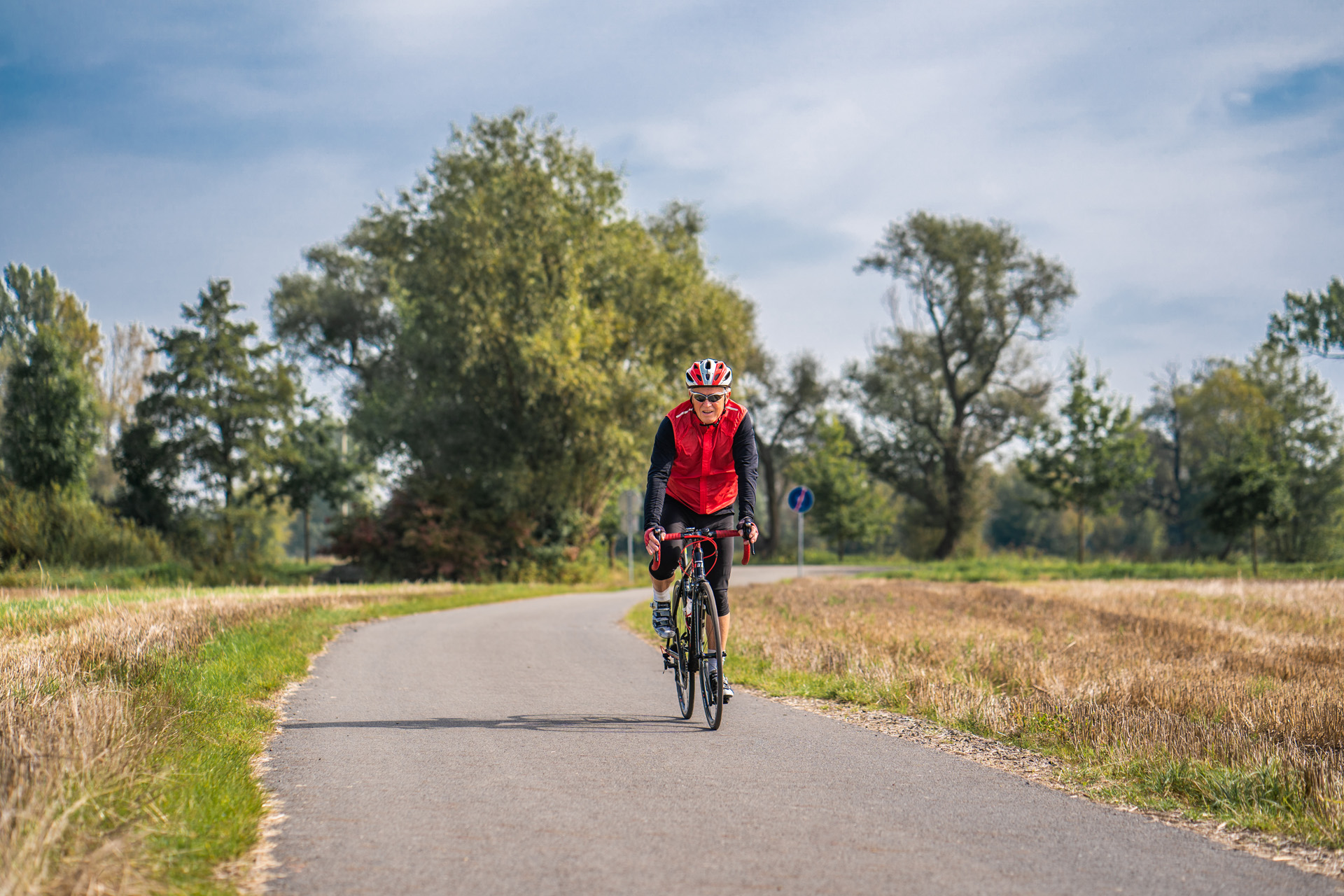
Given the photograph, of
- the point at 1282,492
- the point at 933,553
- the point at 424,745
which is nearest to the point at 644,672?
the point at 424,745

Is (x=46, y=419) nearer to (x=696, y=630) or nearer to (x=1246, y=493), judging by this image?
(x=696, y=630)

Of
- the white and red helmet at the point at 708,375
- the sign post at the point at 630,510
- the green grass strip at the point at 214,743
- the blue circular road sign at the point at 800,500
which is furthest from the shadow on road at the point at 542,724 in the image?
the sign post at the point at 630,510

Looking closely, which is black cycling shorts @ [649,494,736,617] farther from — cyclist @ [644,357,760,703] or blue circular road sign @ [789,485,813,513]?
blue circular road sign @ [789,485,813,513]

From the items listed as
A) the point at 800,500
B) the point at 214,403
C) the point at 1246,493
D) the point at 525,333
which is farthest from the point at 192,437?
the point at 1246,493

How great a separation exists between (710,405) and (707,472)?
48 cm

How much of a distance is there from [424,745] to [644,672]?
382 cm

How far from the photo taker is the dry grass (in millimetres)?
3111

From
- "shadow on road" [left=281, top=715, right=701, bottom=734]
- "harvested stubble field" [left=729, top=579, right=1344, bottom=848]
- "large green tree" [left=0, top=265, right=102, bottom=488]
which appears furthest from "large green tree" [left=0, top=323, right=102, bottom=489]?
"shadow on road" [left=281, top=715, right=701, bottom=734]

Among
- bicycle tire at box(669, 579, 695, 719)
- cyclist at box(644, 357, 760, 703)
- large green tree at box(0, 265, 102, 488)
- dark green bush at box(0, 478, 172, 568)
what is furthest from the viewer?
large green tree at box(0, 265, 102, 488)

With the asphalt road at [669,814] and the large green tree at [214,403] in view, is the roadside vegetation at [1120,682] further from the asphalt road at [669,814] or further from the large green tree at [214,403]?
the large green tree at [214,403]

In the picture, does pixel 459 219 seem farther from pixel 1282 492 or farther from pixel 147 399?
pixel 1282 492

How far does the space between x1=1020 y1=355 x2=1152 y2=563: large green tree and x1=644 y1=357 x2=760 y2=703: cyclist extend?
35.4 m

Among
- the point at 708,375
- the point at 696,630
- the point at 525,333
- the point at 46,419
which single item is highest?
the point at 525,333

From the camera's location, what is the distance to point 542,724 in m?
6.83
